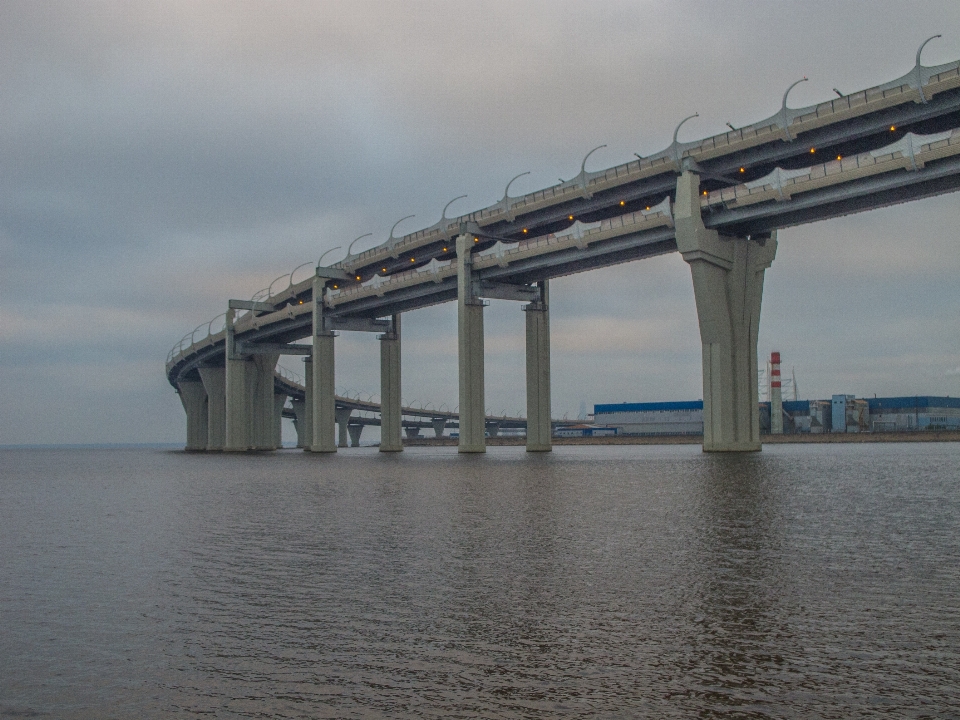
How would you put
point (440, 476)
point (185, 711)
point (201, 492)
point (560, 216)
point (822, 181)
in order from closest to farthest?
point (185, 711) → point (201, 492) → point (440, 476) → point (822, 181) → point (560, 216)

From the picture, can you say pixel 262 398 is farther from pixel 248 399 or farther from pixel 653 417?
pixel 653 417

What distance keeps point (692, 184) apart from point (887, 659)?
54939mm

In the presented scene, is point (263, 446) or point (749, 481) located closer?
point (749, 481)

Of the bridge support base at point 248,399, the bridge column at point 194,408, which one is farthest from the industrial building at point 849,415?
the bridge column at point 194,408

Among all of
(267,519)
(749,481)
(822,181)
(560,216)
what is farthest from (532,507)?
(560,216)

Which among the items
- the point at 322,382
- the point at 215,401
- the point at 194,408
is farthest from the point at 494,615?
the point at 194,408

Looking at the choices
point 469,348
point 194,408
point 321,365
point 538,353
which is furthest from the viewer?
point 194,408

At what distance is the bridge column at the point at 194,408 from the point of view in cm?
17962

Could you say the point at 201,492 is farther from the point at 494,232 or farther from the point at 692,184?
the point at 494,232

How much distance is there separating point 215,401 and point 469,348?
8816 cm

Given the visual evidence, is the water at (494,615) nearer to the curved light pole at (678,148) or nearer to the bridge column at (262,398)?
the curved light pole at (678,148)

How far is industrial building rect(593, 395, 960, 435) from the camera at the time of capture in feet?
479

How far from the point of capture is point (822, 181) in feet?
181

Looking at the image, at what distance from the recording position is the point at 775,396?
449 ft
